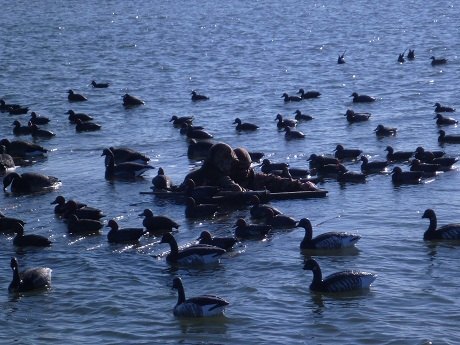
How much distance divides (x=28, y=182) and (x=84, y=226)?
4.79 m

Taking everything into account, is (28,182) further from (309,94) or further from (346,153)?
(309,94)

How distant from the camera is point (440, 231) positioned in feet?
72.4

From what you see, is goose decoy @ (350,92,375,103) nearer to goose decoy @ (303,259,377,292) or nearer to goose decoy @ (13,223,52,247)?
goose decoy @ (13,223,52,247)

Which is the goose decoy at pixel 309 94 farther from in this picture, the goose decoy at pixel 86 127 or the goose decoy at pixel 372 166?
the goose decoy at pixel 372 166

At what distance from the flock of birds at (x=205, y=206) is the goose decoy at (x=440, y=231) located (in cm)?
2

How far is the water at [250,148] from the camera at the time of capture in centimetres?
1847

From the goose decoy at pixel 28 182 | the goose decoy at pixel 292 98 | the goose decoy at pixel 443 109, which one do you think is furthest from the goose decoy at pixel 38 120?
the goose decoy at pixel 443 109

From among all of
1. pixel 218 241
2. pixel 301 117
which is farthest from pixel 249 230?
pixel 301 117

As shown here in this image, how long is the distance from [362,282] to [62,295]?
193 inches

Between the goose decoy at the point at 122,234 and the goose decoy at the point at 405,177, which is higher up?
the goose decoy at the point at 405,177

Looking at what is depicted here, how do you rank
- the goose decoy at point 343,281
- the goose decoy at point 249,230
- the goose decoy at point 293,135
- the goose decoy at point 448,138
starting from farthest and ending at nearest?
the goose decoy at point 293,135 → the goose decoy at point 448,138 → the goose decoy at point 249,230 → the goose decoy at point 343,281

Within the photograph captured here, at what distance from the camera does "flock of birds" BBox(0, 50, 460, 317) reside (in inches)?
784

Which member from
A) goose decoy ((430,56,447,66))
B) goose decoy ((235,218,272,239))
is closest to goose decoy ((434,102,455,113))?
goose decoy ((430,56,447,66))

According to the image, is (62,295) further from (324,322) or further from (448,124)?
(448,124)
